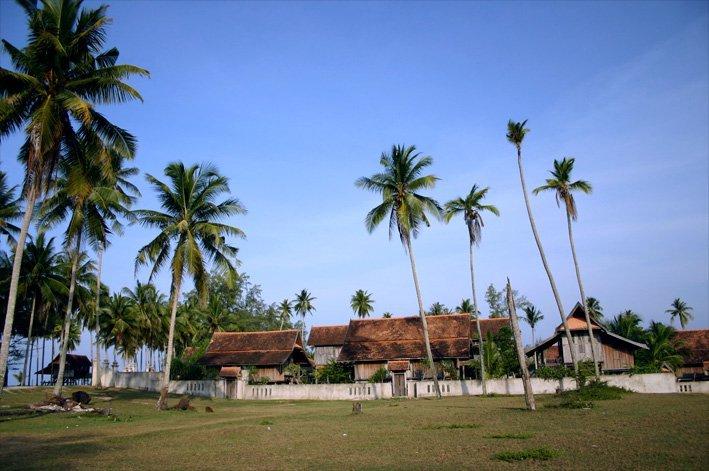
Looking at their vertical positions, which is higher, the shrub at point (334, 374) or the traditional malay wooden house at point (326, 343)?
the traditional malay wooden house at point (326, 343)

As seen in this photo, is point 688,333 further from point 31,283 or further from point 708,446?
point 31,283

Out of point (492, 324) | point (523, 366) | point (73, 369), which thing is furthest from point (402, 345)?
point (73, 369)

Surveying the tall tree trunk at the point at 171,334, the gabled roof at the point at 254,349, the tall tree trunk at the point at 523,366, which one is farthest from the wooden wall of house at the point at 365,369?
the tall tree trunk at the point at 523,366

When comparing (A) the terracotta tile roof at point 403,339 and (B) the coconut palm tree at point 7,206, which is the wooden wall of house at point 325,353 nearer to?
(A) the terracotta tile roof at point 403,339

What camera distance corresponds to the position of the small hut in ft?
207

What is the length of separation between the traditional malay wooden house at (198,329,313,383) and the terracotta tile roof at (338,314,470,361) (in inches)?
200

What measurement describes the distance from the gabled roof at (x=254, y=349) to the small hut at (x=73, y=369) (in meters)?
25.9

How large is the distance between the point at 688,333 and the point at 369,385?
3013cm

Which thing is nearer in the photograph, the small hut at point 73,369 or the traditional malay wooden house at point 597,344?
the traditional malay wooden house at point 597,344

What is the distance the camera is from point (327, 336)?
60.0 meters

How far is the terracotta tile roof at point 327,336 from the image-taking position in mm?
59094

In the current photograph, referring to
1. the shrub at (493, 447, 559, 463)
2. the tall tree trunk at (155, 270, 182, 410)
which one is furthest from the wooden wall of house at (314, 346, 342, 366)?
the shrub at (493, 447, 559, 463)

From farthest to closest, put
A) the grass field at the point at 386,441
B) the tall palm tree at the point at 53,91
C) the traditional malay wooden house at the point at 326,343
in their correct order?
the traditional malay wooden house at the point at 326,343
the tall palm tree at the point at 53,91
the grass field at the point at 386,441

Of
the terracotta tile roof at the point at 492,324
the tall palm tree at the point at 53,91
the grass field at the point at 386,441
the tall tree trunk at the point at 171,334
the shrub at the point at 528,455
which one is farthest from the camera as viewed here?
the terracotta tile roof at the point at 492,324
